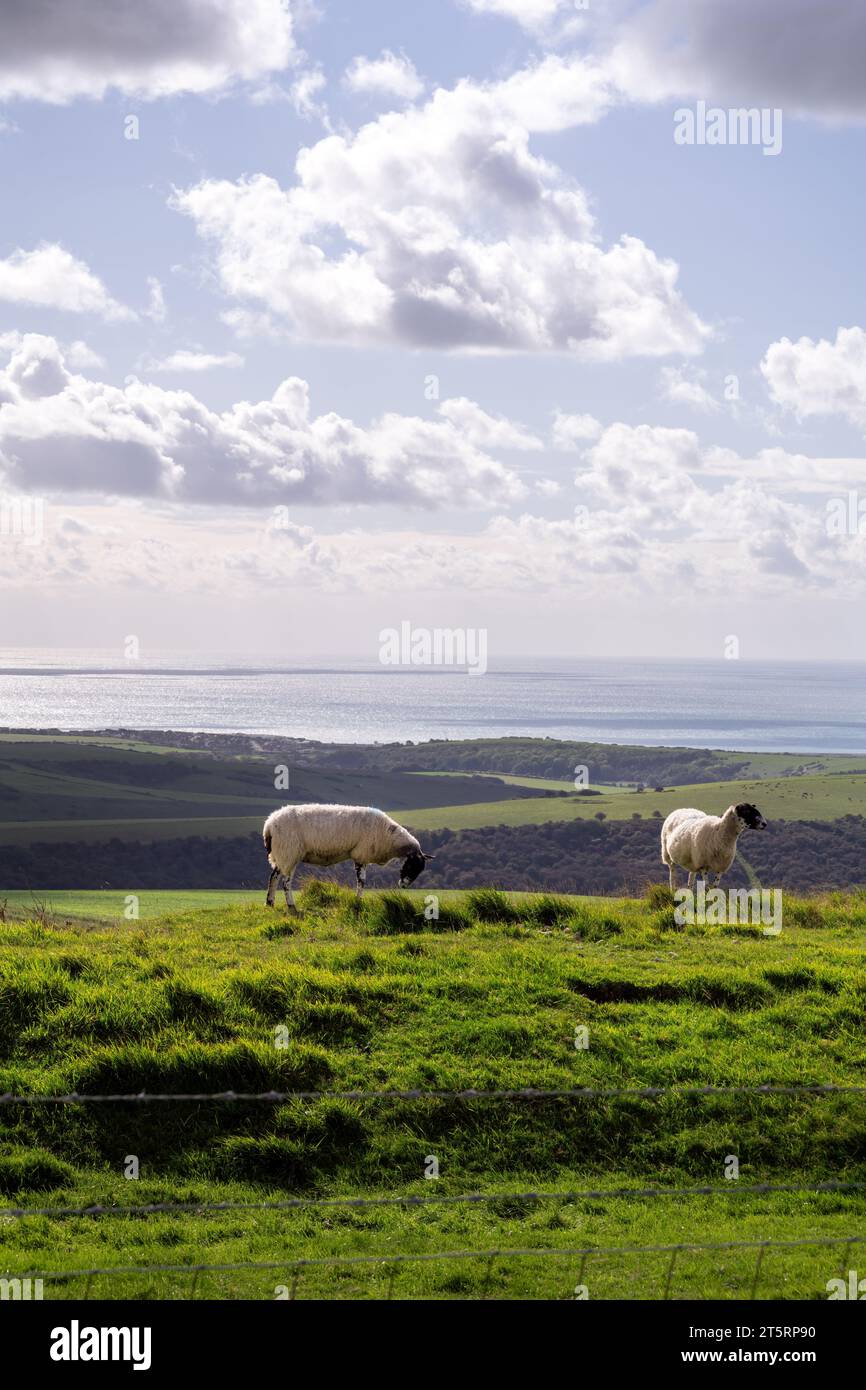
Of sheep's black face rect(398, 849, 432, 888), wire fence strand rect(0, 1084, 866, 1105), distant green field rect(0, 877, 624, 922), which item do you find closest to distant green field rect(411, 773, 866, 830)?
distant green field rect(0, 877, 624, 922)

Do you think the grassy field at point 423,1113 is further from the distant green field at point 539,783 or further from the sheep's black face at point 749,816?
the distant green field at point 539,783

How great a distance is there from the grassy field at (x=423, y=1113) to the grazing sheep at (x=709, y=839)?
5655 millimetres

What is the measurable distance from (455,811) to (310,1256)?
72.4m

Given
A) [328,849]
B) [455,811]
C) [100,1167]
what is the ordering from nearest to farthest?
1. [100,1167]
2. [328,849]
3. [455,811]

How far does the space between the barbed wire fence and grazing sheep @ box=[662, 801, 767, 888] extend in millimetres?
9992

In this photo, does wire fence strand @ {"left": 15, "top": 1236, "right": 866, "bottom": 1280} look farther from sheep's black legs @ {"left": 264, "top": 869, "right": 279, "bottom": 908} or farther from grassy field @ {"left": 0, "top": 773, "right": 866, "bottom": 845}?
grassy field @ {"left": 0, "top": 773, "right": 866, "bottom": 845}

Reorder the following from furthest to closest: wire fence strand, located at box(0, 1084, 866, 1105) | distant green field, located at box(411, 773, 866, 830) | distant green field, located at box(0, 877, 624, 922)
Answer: distant green field, located at box(411, 773, 866, 830)
distant green field, located at box(0, 877, 624, 922)
wire fence strand, located at box(0, 1084, 866, 1105)

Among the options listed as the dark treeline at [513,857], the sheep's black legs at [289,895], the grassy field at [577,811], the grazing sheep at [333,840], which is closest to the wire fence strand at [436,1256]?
the sheep's black legs at [289,895]

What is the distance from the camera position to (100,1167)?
10.1m

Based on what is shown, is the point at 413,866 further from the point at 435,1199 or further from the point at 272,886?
the point at 435,1199

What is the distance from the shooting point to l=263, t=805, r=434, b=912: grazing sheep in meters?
20.4

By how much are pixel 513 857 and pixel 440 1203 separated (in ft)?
159
